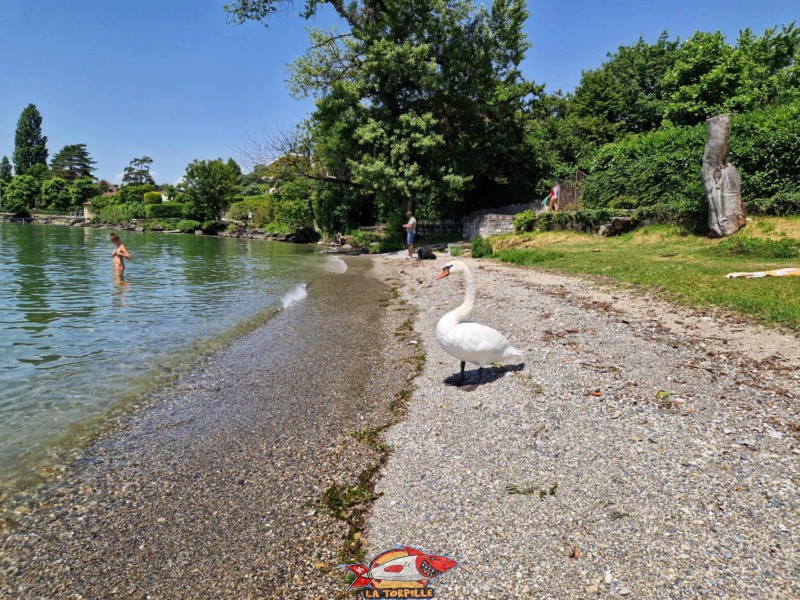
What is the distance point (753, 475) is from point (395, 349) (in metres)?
5.85

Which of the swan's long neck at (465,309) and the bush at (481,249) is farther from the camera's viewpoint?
the bush at (481,249)

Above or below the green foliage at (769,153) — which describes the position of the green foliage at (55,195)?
above

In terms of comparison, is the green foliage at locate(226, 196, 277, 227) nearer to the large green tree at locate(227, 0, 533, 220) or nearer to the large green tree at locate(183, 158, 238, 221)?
the large green tree at locate(183, 158, 238, 221)

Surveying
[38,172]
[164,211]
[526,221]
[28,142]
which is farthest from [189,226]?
[28,142]

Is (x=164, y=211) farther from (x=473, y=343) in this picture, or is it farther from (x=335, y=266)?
(x=473, y=343)

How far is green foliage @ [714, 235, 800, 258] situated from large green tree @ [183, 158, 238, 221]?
68.8 m

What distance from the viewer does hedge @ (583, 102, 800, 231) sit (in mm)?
16125

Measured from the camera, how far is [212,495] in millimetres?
4043

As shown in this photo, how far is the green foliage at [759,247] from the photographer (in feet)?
40.8

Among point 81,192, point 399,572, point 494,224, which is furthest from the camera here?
point 81,192

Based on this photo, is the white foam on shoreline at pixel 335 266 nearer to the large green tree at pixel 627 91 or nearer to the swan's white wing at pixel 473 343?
the swan's white wing at pixel 473 343

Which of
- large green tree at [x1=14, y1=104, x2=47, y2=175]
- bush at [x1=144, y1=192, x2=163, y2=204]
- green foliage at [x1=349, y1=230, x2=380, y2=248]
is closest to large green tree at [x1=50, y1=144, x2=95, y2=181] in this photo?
large green tree at [x1=14, y1=104, x2=47, y2=175]

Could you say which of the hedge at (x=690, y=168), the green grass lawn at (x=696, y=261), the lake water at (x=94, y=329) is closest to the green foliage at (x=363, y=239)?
the lake water at (x=94, y=329)

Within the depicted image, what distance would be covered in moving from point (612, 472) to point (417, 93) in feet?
95.2
